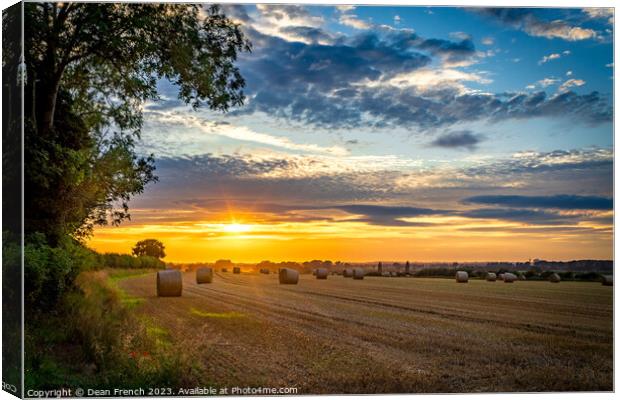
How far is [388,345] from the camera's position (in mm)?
13539

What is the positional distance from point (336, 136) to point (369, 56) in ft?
4.98

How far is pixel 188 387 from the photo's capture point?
438 inches

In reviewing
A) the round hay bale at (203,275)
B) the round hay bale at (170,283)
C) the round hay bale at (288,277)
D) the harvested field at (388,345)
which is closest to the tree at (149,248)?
the harvested field at (388,345)

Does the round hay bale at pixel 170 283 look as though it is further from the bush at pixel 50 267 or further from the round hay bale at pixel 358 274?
the round hay bale at pixel 358 274

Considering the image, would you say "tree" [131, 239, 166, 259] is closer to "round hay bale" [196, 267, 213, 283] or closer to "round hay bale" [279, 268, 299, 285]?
"round hay bale" [196, 267, 213, 283]

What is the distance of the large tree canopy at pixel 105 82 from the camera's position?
11969 mm

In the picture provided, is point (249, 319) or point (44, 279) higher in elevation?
point (44, 279)

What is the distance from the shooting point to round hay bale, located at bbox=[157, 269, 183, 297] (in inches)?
645

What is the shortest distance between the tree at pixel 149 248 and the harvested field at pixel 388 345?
4.69 feet

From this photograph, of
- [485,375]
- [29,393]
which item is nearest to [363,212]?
[485,375]

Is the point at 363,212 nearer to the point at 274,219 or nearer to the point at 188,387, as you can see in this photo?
the point at 274,219

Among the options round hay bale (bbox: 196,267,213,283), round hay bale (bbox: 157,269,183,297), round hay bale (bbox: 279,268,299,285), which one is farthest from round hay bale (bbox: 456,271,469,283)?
round hay bale (bbox: 157,269,183,297)

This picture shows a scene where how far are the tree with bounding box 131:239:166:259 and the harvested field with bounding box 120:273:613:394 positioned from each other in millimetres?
1431

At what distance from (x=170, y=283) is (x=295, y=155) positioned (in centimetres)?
667
